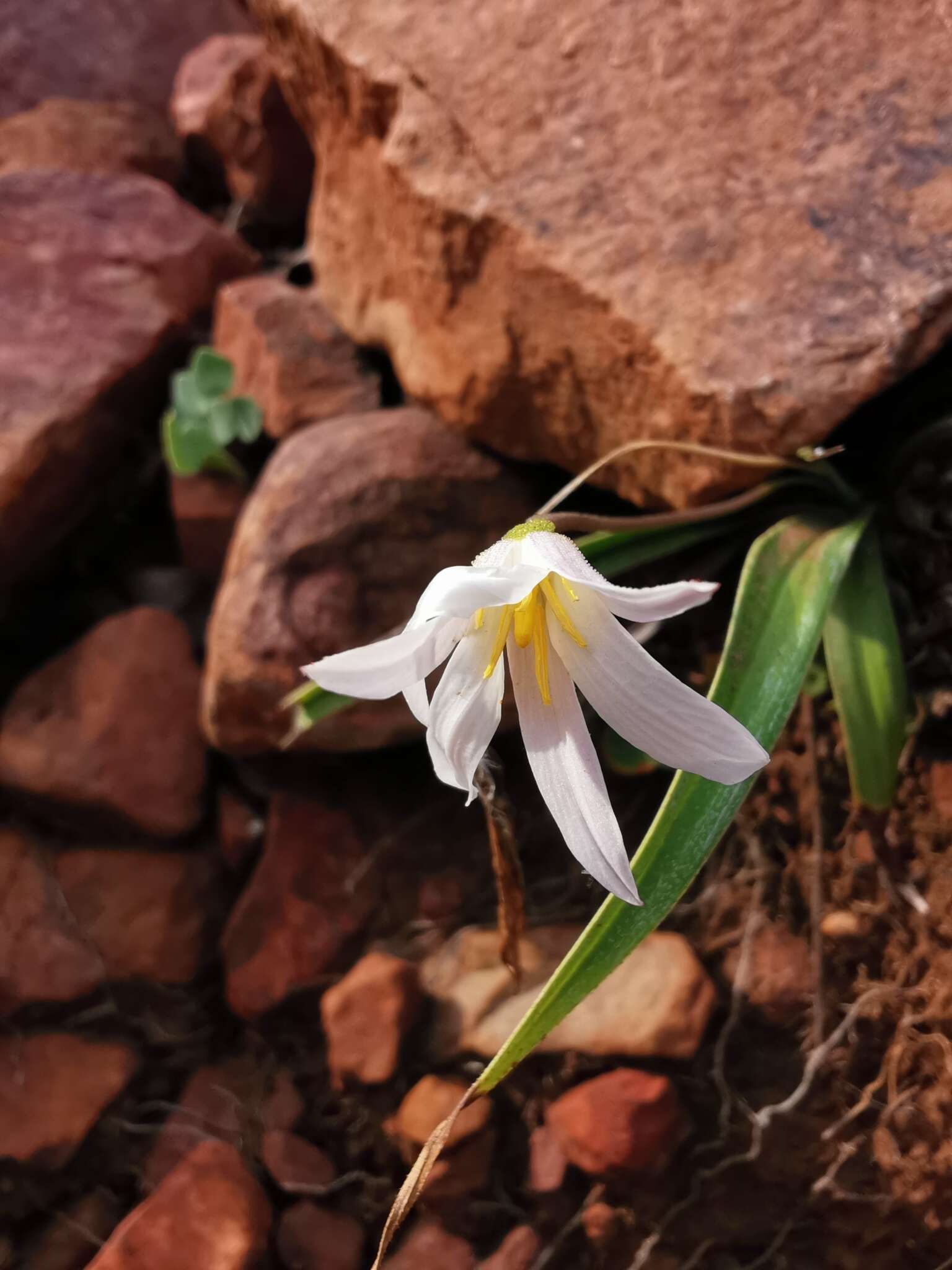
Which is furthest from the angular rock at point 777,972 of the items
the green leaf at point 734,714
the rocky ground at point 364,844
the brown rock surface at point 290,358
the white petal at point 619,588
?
the brown rock surface at point 290,358

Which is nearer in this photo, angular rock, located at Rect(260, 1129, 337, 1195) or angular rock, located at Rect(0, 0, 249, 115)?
angular rock, located at Rect(260, 1129, 337, 1195)

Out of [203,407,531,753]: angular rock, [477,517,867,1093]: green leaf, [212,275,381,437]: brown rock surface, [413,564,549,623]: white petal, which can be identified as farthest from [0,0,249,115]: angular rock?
[413,564,549,623]: white petal

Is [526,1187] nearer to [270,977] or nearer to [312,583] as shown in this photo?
[270,977]

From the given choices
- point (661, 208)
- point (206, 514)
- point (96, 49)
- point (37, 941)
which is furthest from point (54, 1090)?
point (96, 49)

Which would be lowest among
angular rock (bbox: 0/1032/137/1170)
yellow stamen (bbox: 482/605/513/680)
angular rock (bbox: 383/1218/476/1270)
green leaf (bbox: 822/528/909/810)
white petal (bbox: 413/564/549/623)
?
angular rock (bbox: 0/1032/137/1170)

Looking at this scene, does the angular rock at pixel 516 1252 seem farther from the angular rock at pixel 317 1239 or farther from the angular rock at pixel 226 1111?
the angular rock at pixel 226 1111

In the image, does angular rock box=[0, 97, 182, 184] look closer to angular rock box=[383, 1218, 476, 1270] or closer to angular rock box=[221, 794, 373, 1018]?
angular rock box=[221, 794, 373, 1018]

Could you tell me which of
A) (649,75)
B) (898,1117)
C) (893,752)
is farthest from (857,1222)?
(649,75)
